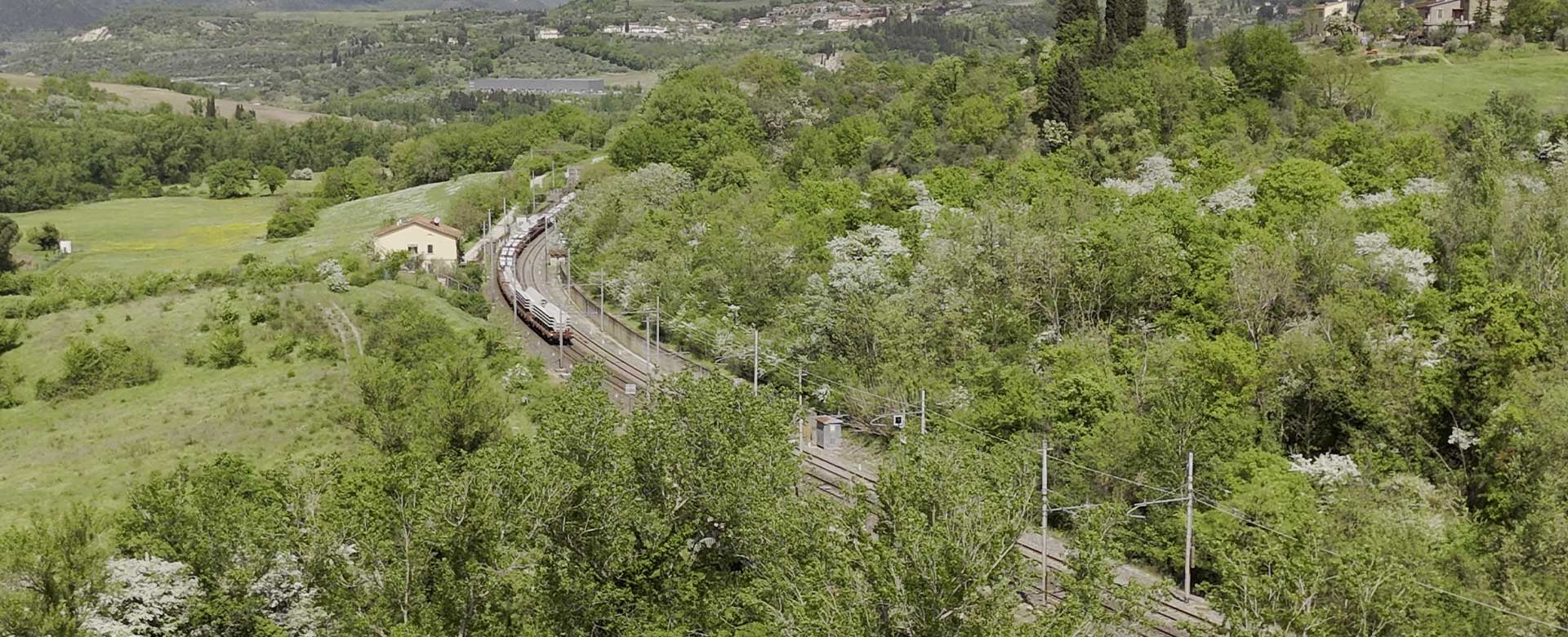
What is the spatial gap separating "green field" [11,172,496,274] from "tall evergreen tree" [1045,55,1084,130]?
180 ft

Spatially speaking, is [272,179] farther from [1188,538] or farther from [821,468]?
[1188,538]

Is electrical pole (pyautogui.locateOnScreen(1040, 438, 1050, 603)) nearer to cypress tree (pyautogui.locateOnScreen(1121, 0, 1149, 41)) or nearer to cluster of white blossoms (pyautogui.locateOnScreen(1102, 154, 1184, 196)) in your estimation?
cluster of white blossoms (pyautogui.locateOnScreen(1102, 154, 1184, 196))

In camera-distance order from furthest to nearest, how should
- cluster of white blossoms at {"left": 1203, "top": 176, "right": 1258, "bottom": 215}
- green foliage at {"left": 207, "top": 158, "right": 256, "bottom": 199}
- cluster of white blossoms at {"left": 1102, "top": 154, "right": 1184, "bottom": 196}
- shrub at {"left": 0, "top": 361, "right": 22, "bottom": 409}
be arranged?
1. green foliage at {"left": 207, "top": 158, "right": 256, "bottom": 199}
2. cluster of white blossoms at {"left": 1102, "top": 154, "right": 1184, "bottom": 196}
3. cluster of white blossoms at {"left": 1203, "top": 176, "right": 1258, "bottom": 215}
4. shrub at {"left": 0, "top": 361, "right": 22, "bottom": 409}

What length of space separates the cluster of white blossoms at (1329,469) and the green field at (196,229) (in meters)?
78.5

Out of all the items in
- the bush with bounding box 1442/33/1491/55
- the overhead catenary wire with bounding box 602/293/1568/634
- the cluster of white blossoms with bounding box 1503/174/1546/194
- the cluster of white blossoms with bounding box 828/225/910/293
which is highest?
the bush with bounding box 1442/33/1491/55

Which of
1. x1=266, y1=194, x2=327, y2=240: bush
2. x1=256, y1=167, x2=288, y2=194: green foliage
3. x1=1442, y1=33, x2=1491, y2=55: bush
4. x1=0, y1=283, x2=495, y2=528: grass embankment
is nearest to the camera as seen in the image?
x1=0, y1=283, x2=495, y2=528: grass embankment

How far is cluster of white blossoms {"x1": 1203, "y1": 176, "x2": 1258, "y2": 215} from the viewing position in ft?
238

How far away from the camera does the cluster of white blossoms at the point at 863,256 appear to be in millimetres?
65562

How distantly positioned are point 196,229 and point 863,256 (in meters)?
93.1

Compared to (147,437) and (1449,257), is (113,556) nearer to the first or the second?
(147,437)

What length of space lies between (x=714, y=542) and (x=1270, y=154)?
61.3 m

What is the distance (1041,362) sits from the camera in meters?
58.0

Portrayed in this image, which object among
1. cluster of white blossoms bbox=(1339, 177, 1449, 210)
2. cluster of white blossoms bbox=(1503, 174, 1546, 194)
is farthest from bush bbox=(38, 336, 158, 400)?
cluster of white blossoms bbox=(1503, 174, 1546, 194)

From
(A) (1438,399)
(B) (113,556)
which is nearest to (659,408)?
(B) (113,556)
